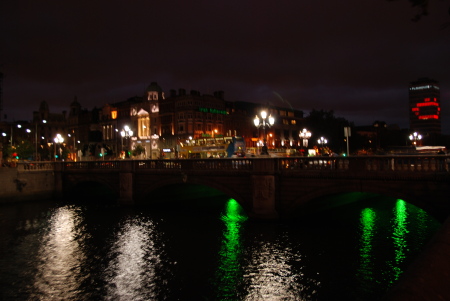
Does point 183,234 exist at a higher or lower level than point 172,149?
lower

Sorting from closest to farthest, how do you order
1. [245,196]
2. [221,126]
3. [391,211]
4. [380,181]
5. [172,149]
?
1. [380,181]
2. [245,196]
3. [391,211]
4. [172,149]
5. [221,126]

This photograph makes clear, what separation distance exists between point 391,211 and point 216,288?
22.6 m

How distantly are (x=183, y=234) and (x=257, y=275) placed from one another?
9479 mm

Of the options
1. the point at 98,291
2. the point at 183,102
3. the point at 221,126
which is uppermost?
the point at 183,102

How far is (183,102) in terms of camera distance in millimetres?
85438

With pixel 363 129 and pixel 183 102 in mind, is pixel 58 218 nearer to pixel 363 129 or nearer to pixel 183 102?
pixel 183 102

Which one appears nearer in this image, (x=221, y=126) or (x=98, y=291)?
(x=98, y=291)

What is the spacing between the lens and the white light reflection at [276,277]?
14502 millimetres

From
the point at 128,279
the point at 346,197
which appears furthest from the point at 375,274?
the point at 346,197

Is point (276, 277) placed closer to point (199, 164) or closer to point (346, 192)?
point (346, 192)

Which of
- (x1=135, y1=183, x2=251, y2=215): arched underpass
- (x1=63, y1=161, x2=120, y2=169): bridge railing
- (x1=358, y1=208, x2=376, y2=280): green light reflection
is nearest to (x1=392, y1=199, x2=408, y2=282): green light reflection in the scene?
(x1=358, y1=208, x2=376, y2=280): green light reflection

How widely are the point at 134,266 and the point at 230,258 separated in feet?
16.9

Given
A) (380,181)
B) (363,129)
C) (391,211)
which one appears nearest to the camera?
(380,181)

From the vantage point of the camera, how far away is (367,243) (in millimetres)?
21297
